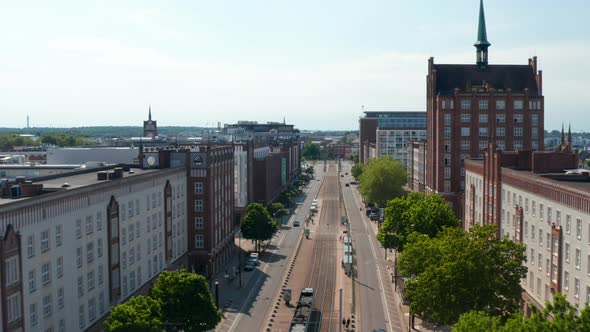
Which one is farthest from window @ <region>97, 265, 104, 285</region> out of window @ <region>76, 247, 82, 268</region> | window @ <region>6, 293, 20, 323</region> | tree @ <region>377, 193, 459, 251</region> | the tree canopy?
tree @ <region>377, 193, 459, 251</region>

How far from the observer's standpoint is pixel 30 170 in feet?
314

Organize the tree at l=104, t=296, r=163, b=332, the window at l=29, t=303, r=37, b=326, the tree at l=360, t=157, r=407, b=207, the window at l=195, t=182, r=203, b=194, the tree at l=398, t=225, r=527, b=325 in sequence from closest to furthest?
the window at l=29, t=303, r=37, b=326
the tree at l=104, t=296, r=163, b=332
the tree at l=398, t=225, r=527, b=325
the window at l=195, t=182, r=203, b=194
the tree at l=360, t=157, r=407, b=207

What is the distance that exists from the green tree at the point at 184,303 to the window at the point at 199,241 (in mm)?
39908

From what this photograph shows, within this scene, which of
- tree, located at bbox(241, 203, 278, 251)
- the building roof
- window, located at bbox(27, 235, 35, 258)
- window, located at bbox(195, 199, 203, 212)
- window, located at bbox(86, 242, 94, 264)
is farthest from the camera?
the building roof

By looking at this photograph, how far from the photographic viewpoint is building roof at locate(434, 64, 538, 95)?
141250mm

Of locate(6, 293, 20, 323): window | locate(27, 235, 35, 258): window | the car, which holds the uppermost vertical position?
locate(27, 235, 35, 258): window

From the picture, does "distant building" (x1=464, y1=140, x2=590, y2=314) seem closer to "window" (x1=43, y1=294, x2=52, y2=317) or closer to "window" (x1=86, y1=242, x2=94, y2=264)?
"window" (x1=86, y1=242, x2=94, y2=264)

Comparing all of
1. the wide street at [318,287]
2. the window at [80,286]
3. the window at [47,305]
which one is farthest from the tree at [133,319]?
the wide street at [318,287]

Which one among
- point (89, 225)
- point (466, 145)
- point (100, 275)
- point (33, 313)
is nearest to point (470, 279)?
point (100, 275)

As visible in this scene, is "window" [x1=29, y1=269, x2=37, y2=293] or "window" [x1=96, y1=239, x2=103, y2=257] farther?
"window" [x1=96, y1=239, x2=103, y2=257]

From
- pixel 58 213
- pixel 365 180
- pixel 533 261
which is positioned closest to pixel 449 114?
pixel 365 180

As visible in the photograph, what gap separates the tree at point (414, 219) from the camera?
9888cm

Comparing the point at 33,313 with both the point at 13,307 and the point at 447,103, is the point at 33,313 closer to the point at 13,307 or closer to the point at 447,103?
the point at 13,307

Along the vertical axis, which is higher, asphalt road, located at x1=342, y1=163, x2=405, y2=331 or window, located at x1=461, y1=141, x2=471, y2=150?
window, located at x1=461, y1=141, x2=471, y2=150
